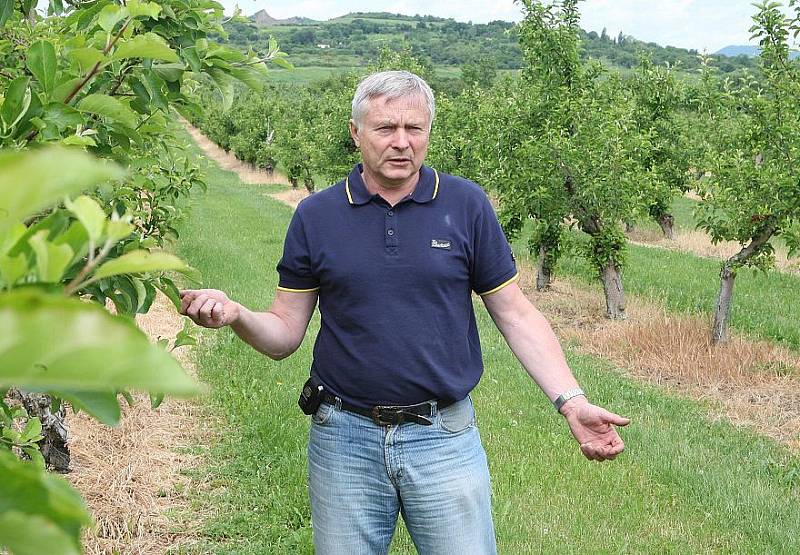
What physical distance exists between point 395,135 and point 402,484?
109cm

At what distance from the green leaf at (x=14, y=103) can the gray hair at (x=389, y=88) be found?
1.31 m

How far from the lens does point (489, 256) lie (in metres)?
2.83

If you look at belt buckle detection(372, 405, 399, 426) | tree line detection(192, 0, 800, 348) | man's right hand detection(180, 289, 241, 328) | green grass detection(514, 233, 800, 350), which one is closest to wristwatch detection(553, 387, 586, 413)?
belt buckle detection(372, 405, 399, 426)

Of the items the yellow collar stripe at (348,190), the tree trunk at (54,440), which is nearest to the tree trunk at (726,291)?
the tree trunk at (54,440)

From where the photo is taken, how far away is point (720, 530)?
4.95 meters

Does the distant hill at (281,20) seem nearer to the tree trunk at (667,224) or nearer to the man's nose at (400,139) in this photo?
the tree trunk at (667,224)

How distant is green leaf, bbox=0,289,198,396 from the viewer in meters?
0.50

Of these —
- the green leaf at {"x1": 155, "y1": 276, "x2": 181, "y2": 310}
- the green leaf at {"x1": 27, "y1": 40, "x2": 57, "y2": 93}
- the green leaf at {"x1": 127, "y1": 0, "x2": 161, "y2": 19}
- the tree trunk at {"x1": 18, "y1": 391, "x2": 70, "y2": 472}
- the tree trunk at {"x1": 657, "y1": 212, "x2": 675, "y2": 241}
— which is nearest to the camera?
the green leaf at {"x1": 127, "y1": 0, "x2": 161, "y2": 19}

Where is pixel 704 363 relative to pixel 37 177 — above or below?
below

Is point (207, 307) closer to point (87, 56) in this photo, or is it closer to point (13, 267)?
point (87, 56)

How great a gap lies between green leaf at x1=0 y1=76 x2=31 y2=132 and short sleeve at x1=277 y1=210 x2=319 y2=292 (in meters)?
1.31

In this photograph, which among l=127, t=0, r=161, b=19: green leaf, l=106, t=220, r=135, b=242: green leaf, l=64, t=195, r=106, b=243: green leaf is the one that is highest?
l=127, t=0, r=161, b=19: green leaf

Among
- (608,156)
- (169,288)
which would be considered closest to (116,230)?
(169,288)

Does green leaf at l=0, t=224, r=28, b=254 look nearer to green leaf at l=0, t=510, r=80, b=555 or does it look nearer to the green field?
green leaf at l=0, t=510, r=80, b=555
